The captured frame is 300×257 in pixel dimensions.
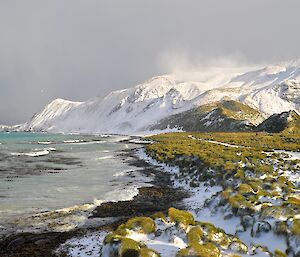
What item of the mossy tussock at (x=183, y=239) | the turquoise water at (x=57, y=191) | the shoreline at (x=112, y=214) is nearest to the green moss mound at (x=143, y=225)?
the mossy tussock at (x=183, y=239)

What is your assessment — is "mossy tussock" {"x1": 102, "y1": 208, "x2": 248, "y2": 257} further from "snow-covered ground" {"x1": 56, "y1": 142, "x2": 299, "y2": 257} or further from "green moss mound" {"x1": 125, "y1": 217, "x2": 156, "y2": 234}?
"snow-covered ground" {"x1": 56, "y1": 142, "x2": 299, "y2": 257}

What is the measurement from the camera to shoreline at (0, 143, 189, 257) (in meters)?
21.5

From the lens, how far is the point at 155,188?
133 feet

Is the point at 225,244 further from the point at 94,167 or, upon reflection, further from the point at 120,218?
the point at 94,167

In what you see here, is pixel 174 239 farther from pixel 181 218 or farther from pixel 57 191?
pixel 57 191

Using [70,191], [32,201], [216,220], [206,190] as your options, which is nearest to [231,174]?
[206,190]

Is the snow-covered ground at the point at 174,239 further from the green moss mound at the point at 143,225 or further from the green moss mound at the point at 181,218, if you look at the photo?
the green moss mound at the point at 181,218

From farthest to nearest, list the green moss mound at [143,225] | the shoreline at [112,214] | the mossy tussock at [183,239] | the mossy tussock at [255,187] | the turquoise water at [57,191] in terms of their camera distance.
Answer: the turquoise water at [57,191] → the shoreline at [112,214] → the mossy tussock at [255,187] → the green moss mound at [143,225] → the mossy tussock at [183,239]

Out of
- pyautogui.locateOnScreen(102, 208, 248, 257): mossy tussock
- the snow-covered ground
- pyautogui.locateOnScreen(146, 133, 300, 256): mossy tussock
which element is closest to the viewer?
pyautogui.locateOnScreen(102, 208, 248, 257): mossy tussock

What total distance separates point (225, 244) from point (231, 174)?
828 inches

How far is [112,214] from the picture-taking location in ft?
97.1

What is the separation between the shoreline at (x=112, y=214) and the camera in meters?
21.5

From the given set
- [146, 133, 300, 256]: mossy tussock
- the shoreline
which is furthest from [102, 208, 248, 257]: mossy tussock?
the shoreline

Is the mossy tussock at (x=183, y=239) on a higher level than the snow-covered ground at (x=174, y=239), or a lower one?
higher
